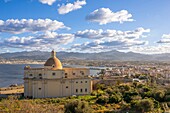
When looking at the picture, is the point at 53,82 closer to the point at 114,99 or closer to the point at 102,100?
the point at 102,100

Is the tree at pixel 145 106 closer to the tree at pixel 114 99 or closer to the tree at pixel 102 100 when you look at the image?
the tree at pixel 114 99

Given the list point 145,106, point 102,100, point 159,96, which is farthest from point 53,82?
point 159,96

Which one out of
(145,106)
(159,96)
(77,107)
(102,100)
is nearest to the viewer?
(77,107)

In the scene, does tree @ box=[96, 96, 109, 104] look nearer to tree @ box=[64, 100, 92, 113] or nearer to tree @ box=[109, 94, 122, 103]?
tree @ box=[109, 94, 122, 103]

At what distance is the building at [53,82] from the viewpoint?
3847 centimetres

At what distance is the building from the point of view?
38.5 metres

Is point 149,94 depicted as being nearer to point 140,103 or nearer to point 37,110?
point 140,103

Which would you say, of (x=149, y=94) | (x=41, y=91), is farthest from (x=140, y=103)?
(x=41, y=91)

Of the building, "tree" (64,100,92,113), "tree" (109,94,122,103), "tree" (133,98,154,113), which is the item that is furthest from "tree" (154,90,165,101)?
"tree" (64,100,92,113)

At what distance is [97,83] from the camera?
51.7 m

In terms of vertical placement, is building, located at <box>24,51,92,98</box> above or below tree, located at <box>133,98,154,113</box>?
above

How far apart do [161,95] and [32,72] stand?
1848 cm

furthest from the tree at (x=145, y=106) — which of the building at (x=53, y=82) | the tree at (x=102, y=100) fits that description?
the building at (x=53, y=82)

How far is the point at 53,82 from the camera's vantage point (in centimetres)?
3884
